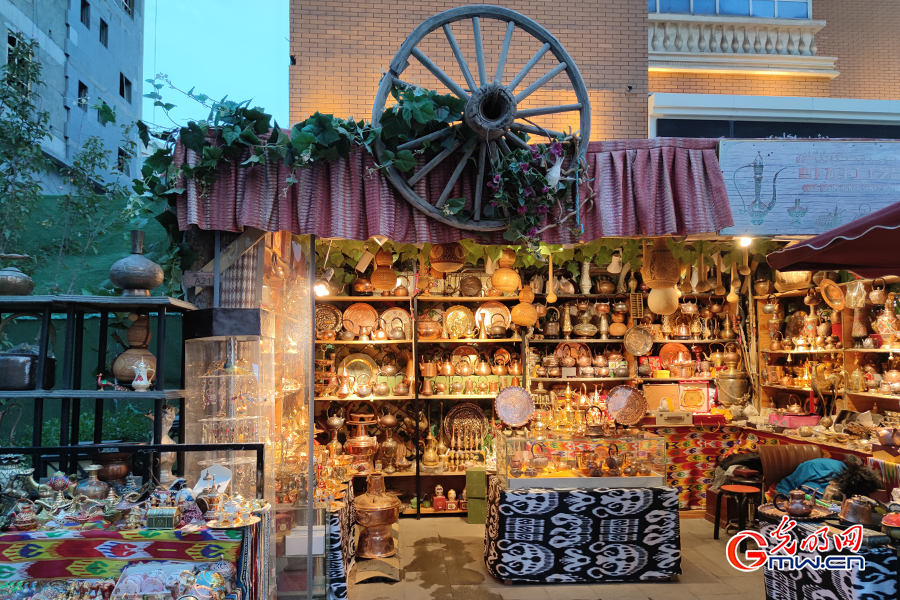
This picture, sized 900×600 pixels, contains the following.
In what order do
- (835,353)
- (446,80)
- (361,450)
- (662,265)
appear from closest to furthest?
(446,80) → (662,265) → (361,450) → (835,353)

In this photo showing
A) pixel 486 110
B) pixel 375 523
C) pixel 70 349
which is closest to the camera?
pixel 70 349

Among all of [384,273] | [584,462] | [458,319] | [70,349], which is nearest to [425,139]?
[70,349]

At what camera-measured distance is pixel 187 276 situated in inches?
150

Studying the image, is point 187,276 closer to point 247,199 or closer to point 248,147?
point 247,199

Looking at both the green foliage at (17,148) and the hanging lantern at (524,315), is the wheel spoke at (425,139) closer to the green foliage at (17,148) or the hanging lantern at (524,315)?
the hanging lantern at (524,315)

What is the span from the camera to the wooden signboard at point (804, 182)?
4.35m

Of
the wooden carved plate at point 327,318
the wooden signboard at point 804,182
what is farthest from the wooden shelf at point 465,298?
the wooden signboard at point 804,182

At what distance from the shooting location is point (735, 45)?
9625mm

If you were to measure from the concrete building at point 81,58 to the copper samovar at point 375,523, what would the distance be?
7.69m

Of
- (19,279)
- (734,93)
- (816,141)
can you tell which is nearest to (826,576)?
(816,141)

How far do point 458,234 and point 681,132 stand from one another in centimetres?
558

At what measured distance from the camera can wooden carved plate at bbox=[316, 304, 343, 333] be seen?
7.42m

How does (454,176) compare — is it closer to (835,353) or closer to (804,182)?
(804,182)

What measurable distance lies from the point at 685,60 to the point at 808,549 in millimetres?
7494
